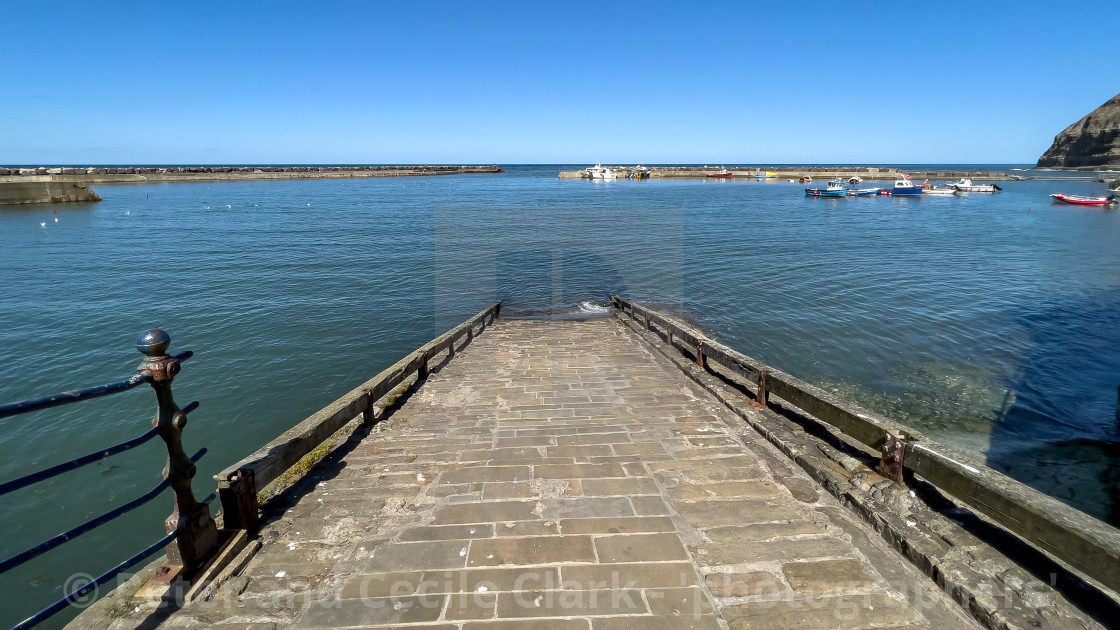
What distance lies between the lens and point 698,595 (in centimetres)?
350

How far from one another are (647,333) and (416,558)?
9100 mm

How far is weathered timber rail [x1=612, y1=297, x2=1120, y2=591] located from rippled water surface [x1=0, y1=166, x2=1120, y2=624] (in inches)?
245

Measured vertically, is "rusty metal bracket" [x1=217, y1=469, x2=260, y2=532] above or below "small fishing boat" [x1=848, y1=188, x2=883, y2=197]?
below

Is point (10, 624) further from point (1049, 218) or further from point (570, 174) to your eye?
point (570, 174)

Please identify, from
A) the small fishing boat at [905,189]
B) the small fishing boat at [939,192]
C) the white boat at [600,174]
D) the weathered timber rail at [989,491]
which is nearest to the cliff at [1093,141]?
the small fishing boat at [939,192]

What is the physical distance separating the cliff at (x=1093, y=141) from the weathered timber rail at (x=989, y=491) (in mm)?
176850

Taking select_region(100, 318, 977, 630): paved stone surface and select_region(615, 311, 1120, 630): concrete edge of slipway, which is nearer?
select_region(615, 311, 1120, 630): concrete edge of slipway

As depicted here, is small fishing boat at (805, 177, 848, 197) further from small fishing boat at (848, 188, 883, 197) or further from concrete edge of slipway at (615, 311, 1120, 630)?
concrete edge of slipway at (615, 311, 1120, 630)

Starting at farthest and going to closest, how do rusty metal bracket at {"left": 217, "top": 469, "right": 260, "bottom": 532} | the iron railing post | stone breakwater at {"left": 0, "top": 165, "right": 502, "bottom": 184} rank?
stone breakwater at {"left": 0, "top": 165, "right": 502, "bottom": 184} < rusty metal bracket at {"left": 217, "top": 469, "right": 260, "bottom": 532} < the iron railing post

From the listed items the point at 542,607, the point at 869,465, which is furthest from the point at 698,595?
the point at 869,465

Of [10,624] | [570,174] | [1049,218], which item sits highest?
[570,174]

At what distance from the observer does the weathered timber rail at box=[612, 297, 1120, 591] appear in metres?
3.02

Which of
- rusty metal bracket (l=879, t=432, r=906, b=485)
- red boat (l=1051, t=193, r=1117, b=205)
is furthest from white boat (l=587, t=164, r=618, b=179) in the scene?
rusty metal bracket (l=879, t=432, r=906, b=485)

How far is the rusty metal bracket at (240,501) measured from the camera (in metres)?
4.04
